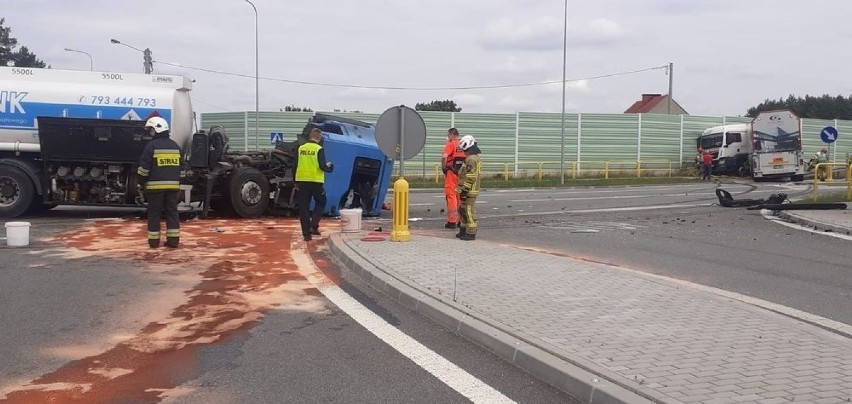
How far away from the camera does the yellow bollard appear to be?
11.2 m

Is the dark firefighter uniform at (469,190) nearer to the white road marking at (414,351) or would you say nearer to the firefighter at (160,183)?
the white road marking at (414,351)

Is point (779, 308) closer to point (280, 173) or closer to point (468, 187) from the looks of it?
point (468, 187)

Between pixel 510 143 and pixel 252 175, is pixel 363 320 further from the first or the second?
pixel 510 143

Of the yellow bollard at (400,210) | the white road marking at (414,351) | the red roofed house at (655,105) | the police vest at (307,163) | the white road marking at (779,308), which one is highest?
the red roofed house at (655,105)

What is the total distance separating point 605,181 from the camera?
127ft

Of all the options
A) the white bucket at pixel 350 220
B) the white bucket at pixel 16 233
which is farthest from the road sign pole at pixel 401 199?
the white bucket at pixel 16 233

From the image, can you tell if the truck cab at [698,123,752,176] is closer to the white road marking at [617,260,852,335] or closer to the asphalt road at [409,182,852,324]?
the asphalt road at [409,182,852,324]

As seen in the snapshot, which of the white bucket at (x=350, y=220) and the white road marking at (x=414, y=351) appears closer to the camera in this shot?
the white road marking at (x=414, y=351)

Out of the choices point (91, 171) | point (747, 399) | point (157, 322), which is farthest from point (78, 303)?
point (91, 171)

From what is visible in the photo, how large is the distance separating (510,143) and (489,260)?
106ft

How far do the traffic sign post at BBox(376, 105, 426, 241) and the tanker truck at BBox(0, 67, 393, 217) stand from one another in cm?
345

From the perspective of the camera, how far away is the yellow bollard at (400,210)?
11219mm

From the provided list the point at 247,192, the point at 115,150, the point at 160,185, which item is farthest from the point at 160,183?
the point at 247,192

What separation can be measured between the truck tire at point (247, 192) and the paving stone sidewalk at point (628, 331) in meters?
6.60
